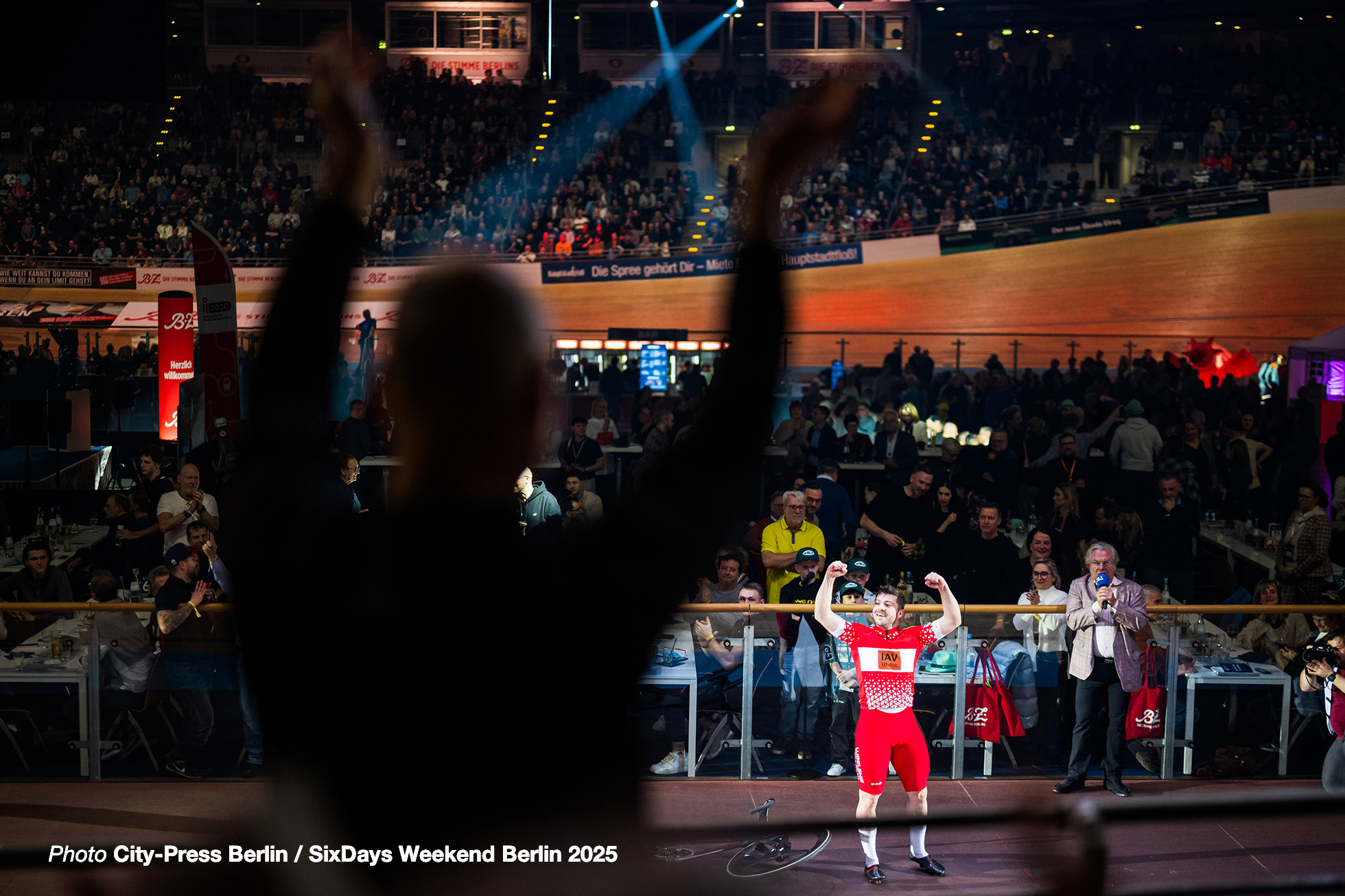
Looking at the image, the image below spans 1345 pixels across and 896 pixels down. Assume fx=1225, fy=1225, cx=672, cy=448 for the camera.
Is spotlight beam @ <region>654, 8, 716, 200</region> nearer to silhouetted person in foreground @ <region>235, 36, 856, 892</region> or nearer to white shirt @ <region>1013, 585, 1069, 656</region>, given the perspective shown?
white shirt @ <region>1013, 585, 1069, 656</region>

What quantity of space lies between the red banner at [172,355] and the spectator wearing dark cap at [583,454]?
13.0 feet

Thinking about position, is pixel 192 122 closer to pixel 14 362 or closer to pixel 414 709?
Answer: pixel 14 362

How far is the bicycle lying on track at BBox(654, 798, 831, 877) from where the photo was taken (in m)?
7.25

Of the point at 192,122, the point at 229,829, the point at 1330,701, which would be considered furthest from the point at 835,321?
the point at 229,829

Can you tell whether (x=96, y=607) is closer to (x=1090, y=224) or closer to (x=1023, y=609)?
(x=1023, y=609)

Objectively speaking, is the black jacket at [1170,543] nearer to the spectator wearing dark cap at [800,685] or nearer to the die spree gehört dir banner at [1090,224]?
the spectator wearing dark cap at [800,685]

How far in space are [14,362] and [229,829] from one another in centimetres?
2135

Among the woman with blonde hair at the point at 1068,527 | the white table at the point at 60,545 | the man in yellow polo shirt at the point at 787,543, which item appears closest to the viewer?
the man in yellow polo shirt at the point at 787,543

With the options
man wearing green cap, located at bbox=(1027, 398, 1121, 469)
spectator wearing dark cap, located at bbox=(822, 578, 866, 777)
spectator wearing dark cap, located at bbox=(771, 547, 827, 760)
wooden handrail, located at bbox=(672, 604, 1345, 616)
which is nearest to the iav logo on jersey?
spectator wearing dark cap, located at bbox=(822, 578, 866, 777)

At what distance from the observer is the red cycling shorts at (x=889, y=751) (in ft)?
24.1

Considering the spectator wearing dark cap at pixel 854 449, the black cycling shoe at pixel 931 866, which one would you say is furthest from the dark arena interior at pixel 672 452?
the spectator wearing dark cap at pixel 854 449

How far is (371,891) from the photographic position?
31.6 inches

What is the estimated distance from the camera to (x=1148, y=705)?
28.0ft

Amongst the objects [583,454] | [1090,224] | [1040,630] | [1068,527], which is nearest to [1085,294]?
[1090,224]
